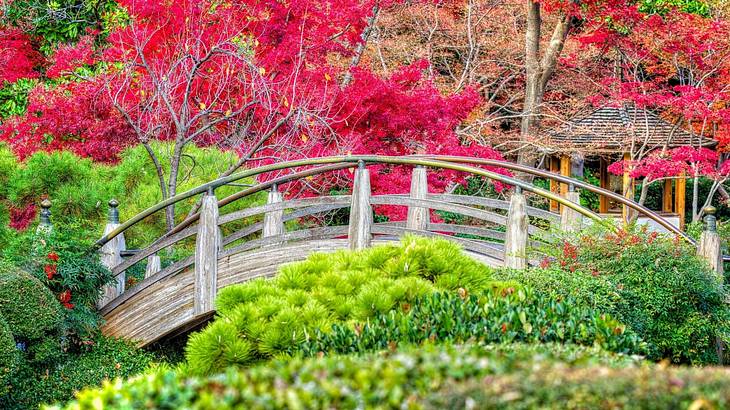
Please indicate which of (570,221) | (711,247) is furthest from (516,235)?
(711,247)

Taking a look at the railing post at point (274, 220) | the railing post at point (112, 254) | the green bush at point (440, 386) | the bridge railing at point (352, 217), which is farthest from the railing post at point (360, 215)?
the green bush at point (440, 386)

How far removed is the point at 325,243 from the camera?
9125mm

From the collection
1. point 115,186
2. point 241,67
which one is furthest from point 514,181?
point 115,186

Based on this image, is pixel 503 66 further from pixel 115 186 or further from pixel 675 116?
pixel 115 186

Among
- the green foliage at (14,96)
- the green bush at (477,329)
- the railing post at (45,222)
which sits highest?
the green foliage at (14,96)

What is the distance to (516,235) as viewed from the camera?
823cm

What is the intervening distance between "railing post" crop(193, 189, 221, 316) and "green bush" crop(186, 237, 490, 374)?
Result: 2.73m

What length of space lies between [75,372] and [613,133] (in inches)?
425

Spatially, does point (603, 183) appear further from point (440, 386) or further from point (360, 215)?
point (440, 386)

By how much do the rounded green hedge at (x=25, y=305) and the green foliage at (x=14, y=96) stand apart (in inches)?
248

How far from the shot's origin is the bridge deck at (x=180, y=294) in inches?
358

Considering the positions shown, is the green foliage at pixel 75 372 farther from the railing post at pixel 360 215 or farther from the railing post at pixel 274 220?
the railing post at pixel 360 215

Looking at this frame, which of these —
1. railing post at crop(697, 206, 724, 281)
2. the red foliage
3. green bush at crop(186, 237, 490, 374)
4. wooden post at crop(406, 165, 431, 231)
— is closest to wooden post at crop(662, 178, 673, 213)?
railing post at crop(697, 206, 724, 281)

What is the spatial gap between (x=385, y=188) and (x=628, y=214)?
23.0 ft
